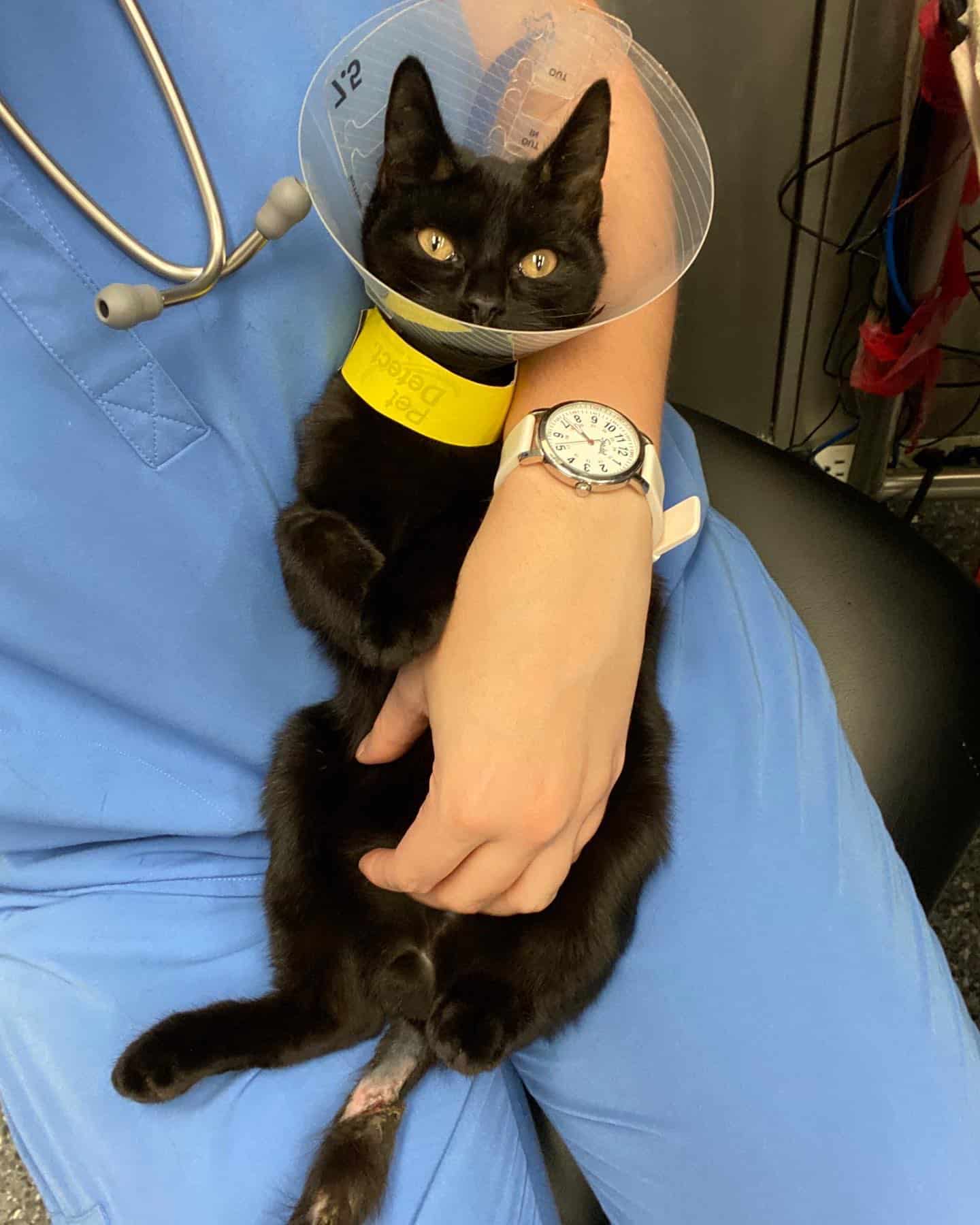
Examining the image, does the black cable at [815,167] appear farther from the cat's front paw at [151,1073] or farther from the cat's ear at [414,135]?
the cat's front paw at [151,1073]

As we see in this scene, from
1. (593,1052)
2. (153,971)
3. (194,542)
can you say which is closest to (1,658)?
(194,542)

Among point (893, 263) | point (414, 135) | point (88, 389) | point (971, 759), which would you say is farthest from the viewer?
point (893, 263)

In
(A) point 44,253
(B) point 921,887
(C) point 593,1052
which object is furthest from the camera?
(B) point 921,887

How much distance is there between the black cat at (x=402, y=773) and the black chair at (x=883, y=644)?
184 mm

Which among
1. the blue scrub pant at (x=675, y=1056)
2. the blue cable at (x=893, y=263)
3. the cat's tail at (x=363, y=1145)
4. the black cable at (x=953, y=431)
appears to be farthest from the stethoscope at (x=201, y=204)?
the black cable at (x=953, y=431)

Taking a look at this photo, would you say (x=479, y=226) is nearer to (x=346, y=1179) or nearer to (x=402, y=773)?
(x=402, y=773)

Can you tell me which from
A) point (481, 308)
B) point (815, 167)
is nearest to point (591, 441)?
point (481, 308)

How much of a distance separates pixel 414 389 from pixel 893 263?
837 mm

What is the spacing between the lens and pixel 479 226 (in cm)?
68

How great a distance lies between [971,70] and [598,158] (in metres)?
0.27

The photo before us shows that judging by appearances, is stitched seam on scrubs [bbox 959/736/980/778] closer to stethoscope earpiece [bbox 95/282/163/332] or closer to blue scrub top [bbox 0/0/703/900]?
blue scrub top [bbox 0/0/703/900]

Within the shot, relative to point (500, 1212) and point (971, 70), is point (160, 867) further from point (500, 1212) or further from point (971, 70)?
point (971, 70)

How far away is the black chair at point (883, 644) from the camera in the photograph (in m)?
0.78

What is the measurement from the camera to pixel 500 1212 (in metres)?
0.60
